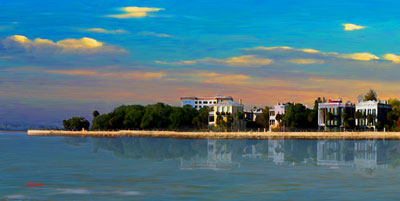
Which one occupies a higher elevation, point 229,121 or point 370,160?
point 229,121

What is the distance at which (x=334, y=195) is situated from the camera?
97.0 feet

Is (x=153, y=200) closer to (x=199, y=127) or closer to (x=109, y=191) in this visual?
(x=109, y=191)

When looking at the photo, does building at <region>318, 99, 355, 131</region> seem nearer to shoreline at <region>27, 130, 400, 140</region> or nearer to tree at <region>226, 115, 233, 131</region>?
shoreline at <region>27, 130, 400, 140</region>

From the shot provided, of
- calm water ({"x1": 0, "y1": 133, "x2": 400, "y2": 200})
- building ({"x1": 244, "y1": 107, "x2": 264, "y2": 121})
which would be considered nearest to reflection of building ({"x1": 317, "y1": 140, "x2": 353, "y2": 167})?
calm water ({"x1": 0, "y1": 133, "x2": 400, "y2": 200})

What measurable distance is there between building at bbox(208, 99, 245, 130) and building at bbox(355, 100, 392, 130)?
3768cm

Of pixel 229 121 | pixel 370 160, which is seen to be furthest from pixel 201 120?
pixel 370 160

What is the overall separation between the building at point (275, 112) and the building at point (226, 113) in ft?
29.0

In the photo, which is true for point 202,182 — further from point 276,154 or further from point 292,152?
point 292,152

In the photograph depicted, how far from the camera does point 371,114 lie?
139 meters

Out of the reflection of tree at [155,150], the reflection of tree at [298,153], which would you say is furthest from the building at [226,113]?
the reflection of tree at [298,153]

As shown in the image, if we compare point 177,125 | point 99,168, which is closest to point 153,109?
point 177,125

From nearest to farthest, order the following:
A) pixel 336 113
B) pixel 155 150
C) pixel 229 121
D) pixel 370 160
Answer: pixel 370 160
pixel 155 150
pixel 336 113
pixel 229 121

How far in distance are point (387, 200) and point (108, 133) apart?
476ft

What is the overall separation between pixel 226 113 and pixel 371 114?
44.5 metres
